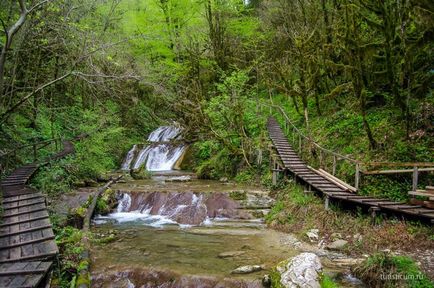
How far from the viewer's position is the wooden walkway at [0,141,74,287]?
5.63 m

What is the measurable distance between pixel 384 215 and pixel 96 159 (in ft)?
42.2

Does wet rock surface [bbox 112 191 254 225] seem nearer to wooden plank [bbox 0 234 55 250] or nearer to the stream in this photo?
the stream

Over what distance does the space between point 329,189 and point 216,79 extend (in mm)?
13592

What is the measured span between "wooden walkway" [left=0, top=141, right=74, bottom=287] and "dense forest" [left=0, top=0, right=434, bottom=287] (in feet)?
6.82

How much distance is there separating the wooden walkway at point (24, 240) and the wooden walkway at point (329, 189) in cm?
769

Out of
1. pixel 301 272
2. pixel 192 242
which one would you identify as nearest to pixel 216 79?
pixel 192 242

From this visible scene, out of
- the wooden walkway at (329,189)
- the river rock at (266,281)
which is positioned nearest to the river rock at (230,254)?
the river rock at (266,281)

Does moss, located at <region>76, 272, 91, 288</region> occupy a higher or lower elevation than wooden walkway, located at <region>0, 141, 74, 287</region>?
lower

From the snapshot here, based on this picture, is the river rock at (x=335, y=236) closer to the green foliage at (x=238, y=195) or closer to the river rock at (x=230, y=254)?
the river rock at (x=230, y=254)

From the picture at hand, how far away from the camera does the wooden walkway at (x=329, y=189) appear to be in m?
8.29

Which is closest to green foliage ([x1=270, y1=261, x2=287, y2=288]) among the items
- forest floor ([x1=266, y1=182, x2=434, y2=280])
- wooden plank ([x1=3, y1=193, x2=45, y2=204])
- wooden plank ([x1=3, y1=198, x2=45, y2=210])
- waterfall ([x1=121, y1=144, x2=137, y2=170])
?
forest floor ([x1=266, y1=182, x2=434, y2=280])

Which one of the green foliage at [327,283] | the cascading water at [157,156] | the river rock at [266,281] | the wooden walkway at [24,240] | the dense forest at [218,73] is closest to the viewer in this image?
the wooden walkway at [24,240]

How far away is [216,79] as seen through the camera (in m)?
22.5

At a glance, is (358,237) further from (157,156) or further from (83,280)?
(157,156)
